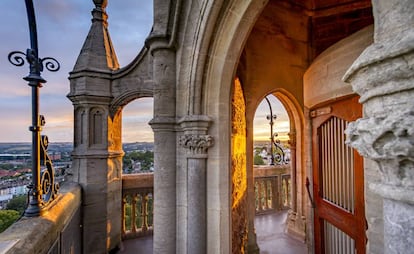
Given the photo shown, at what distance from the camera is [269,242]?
167 inches

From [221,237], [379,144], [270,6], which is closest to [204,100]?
[221,237]

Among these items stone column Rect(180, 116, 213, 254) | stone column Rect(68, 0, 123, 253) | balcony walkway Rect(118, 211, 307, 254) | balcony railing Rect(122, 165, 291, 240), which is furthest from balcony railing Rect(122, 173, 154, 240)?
stone column Rect(180, 116, 213, 254)

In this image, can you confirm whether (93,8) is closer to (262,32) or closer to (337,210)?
(262,32)

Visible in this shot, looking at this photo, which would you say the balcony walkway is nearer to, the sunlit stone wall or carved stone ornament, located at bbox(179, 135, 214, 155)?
the sunlit stone wall

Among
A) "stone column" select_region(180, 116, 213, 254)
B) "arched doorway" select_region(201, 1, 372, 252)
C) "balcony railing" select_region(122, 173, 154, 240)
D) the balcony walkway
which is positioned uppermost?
"arched doorway" select_region(201, 1, 372, 252)

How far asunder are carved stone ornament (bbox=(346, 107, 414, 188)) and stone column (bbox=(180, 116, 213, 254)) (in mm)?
→ 1603

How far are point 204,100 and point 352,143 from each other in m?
1.68

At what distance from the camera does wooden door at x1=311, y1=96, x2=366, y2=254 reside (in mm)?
1612

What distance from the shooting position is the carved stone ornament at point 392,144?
499 millimetres

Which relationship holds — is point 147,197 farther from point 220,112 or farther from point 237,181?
point 220,112

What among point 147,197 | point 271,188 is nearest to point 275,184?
point 271,188

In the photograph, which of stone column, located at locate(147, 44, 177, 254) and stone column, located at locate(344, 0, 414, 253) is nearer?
stone column, located at locate(344, 0, 414, 253)

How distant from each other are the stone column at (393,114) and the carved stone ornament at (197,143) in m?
1.58

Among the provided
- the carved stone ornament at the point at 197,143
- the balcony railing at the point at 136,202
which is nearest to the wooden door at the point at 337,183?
the carved stone ornament at the point at 197,143
